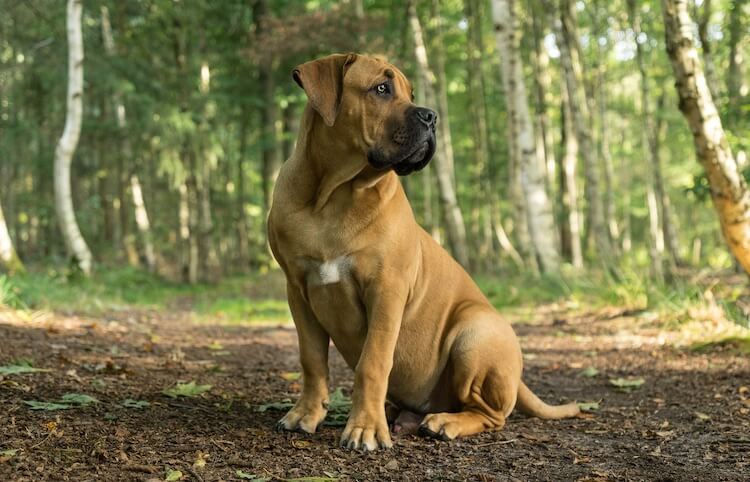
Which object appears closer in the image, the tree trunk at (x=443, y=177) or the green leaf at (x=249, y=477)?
the green leaf at (x=249, y=477)

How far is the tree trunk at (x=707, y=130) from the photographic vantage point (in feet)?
22.5

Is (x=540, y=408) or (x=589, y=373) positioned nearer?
(x=540, y=408)

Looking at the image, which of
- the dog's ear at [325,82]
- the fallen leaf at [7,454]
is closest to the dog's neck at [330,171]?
the dog's ear at [325,82]

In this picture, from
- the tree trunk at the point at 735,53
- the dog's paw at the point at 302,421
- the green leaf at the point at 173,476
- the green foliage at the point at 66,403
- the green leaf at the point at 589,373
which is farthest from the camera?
the tree trunk at the point at 735,53

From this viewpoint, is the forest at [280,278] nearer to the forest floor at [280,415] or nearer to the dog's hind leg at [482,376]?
the forest floor at [280,415]

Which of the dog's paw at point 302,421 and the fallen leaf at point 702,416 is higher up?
the dog's paw at point 302,421

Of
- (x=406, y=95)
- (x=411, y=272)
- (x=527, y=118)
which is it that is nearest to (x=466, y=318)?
(x=411, y=272)

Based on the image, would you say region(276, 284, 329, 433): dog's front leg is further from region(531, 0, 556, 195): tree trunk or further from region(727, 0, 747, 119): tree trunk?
region(531, 0, 556, 195): tree trunk

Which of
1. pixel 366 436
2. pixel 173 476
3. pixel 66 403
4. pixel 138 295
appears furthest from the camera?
pixel 138 295

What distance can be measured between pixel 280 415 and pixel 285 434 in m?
0.57

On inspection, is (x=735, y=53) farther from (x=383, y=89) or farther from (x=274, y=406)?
(x=274, y=406)

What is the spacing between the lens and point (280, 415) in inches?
172

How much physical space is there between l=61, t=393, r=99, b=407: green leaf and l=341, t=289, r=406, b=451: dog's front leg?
1.47m

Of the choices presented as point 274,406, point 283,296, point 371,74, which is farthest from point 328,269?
point 283,296
